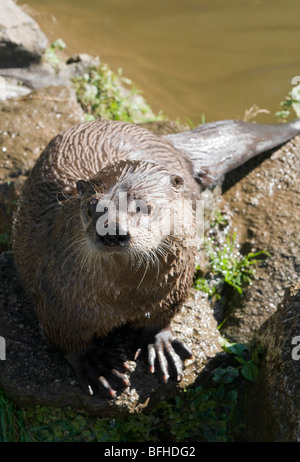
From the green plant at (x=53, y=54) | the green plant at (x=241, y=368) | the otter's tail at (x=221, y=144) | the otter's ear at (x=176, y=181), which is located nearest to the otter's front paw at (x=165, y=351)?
the green plant at (x=241, y=368)

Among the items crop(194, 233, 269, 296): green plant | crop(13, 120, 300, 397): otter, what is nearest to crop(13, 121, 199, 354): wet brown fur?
crop(13, 120, 300, 397): otter

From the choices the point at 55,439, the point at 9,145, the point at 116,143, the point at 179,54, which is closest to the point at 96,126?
the point at 116,143

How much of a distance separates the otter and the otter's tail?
0.7 inches

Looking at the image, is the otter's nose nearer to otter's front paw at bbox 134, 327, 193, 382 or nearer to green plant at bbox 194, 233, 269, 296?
otter's front paw at bbox 134, 327, 193, 382

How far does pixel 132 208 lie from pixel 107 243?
0.15m

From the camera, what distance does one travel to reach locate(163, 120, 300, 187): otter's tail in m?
3.38

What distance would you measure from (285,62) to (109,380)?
3923mm

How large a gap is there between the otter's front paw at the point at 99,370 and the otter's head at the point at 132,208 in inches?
24.6

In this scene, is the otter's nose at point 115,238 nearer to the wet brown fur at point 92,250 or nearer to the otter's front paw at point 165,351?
the wet brown fur at point 92,250

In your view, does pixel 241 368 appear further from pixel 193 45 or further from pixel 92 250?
pixel 193 45

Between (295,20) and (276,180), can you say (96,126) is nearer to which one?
(276,180)

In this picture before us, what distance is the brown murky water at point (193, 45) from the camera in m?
5.59

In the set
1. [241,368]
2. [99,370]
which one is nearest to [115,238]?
[99,370]

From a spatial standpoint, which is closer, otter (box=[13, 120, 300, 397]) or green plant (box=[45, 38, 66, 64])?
otter (box=[13, 120, 300, 397])
